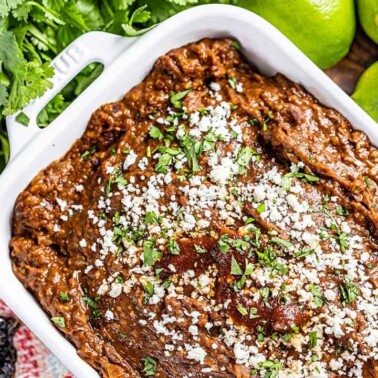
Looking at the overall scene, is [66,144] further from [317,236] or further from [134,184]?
[317,236]

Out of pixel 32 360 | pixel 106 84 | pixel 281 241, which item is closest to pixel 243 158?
pixel 281 241

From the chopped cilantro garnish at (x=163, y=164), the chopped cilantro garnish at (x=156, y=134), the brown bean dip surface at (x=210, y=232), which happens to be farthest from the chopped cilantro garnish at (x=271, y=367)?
the chopped cilantro garnish at (x=156, y=134)

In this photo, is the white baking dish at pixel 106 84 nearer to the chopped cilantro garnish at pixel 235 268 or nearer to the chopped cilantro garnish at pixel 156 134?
the chopped cilantro garnish at pixel 156 134

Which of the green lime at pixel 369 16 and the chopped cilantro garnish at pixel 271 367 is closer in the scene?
the chopped cilantro garnish at pixel 271 367

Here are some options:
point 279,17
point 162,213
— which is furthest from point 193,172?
point 279,17

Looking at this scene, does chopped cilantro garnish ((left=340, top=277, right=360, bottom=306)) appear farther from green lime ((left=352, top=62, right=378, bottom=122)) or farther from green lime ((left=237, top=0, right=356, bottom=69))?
green lime ((left=237, top=0, right=356, bottom=69))

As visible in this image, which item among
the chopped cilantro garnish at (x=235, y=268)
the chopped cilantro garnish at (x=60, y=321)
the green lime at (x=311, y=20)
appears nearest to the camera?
the chopped cilantro garnish at (x=235, y=268)
